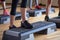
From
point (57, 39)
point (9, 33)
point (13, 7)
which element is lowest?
point (57, 39)

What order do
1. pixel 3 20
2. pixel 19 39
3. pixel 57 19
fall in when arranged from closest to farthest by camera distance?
pixel 19 39
pixel 57 19
pixel 3 20

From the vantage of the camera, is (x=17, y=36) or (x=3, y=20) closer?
(x=17, y=36)

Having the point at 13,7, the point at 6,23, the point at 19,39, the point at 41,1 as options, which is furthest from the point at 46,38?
the point at 41,1

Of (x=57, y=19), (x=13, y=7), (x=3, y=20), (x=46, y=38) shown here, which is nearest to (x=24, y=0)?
(x=13, y=7)

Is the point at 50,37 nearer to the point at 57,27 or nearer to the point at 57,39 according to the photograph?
the point at 57,39

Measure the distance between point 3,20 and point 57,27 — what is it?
945 millimetres

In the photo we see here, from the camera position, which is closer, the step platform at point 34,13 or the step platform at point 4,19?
the step platform at point 4,19

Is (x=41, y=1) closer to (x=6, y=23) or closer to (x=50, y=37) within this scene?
(x=6, y=23)

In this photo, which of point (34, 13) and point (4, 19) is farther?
point (34, 13)

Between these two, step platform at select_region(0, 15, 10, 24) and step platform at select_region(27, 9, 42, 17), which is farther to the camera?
step platform at select_region(27, 9, 42, 17)

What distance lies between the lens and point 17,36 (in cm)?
182

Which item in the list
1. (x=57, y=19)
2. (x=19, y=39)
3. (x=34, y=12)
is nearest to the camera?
(x=19, y=39)

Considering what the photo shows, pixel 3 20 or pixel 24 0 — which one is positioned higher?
pixel 24 0

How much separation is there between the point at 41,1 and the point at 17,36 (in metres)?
3.95
